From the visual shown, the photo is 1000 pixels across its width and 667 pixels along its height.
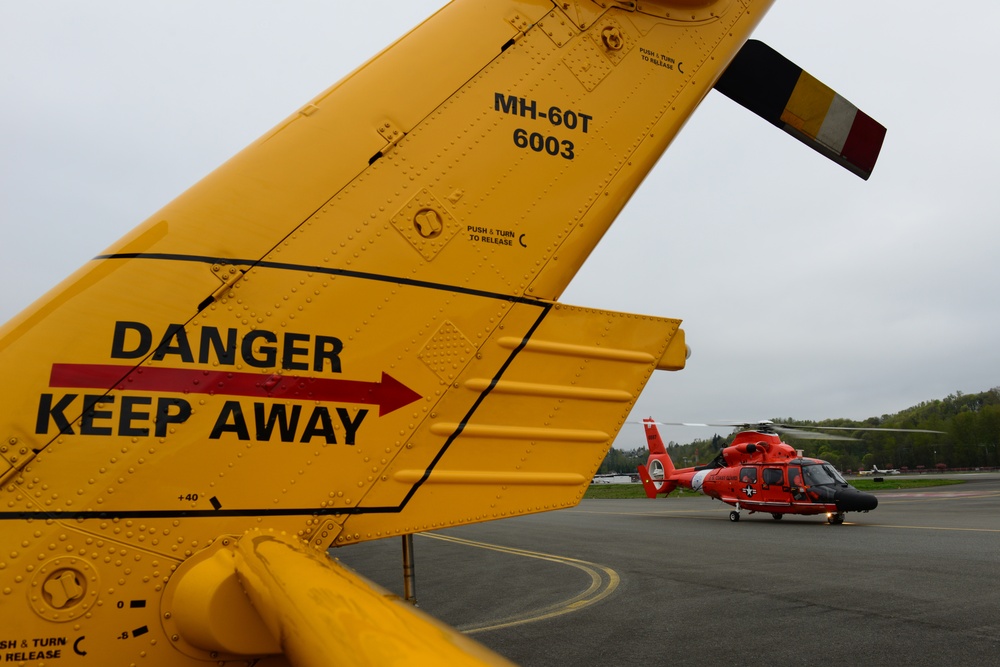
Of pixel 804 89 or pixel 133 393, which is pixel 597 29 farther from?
pixel 133 393

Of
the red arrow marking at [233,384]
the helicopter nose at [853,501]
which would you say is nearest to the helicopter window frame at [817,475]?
the helicopter nose at [853,501]

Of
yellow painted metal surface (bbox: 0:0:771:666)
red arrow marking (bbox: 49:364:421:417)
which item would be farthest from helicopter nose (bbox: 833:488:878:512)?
red arrow marking (bbox: 49:364:421:417)

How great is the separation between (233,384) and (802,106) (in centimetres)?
324

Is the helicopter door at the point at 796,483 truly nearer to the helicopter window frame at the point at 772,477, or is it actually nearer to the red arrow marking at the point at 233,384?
the helicopter window frame at the point at 772,477

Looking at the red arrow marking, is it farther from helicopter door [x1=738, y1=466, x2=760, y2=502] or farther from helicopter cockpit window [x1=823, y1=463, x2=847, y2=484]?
helicopter door [x1=738, y1=466, x2=760, y2=502]

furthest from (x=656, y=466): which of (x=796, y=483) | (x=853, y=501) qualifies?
(x=853, y=501)

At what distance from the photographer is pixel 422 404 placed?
2.54 m

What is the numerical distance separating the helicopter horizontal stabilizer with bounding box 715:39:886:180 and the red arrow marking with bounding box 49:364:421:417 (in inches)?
101

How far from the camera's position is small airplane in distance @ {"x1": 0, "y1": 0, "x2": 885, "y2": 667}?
195cm

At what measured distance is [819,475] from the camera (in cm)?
1706

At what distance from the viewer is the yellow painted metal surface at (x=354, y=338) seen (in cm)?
200

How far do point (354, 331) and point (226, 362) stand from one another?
0.48 m

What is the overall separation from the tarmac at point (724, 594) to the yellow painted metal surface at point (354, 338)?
3.63 m

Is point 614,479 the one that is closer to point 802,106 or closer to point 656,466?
point 656,466
